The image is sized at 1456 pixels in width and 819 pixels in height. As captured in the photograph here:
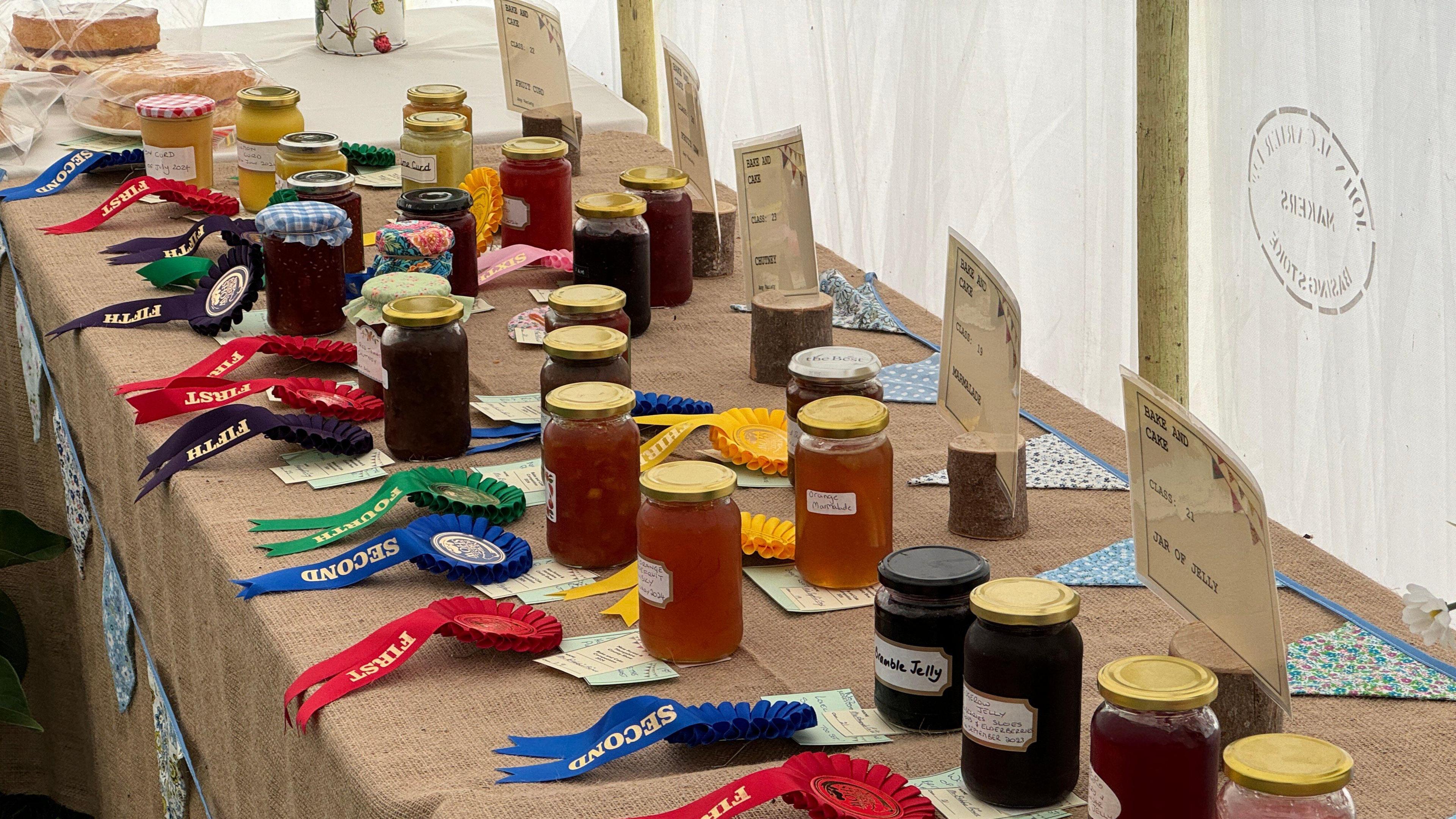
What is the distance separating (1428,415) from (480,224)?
3.83ft

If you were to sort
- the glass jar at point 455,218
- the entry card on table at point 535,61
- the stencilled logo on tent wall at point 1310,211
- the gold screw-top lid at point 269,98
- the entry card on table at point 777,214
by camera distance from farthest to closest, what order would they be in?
the entry card on table at point 535,61 → the gold screw-top lid at point 269,98 → the stencilled logo on tent wall at point 1310,211 → the glass jar at point 455,218 → the entry card on table at point 777,214

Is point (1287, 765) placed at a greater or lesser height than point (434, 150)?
Result: lesser

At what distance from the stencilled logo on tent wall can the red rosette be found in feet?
3.73

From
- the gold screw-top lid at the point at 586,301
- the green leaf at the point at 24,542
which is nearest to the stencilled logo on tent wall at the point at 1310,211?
the gold screw-top lid at the point at 586,301

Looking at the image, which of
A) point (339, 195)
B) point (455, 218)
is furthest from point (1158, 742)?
point (339, 195)

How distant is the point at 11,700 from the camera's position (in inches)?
69.1

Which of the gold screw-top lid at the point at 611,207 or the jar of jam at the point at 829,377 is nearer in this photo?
the jar of jam at the point at 829,377

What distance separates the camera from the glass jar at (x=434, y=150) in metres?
1.92

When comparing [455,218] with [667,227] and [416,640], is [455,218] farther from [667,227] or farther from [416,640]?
[416,640]

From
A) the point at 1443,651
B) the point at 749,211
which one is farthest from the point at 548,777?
the point at 749,211

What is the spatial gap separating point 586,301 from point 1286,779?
31.9 inches

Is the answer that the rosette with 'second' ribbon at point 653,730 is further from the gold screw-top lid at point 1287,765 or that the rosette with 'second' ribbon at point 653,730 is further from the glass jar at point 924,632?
the gold screw-top lid at point 1287,765

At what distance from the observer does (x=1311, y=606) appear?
1086 millimetres

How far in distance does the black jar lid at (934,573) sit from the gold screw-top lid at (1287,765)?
211 millimetres
